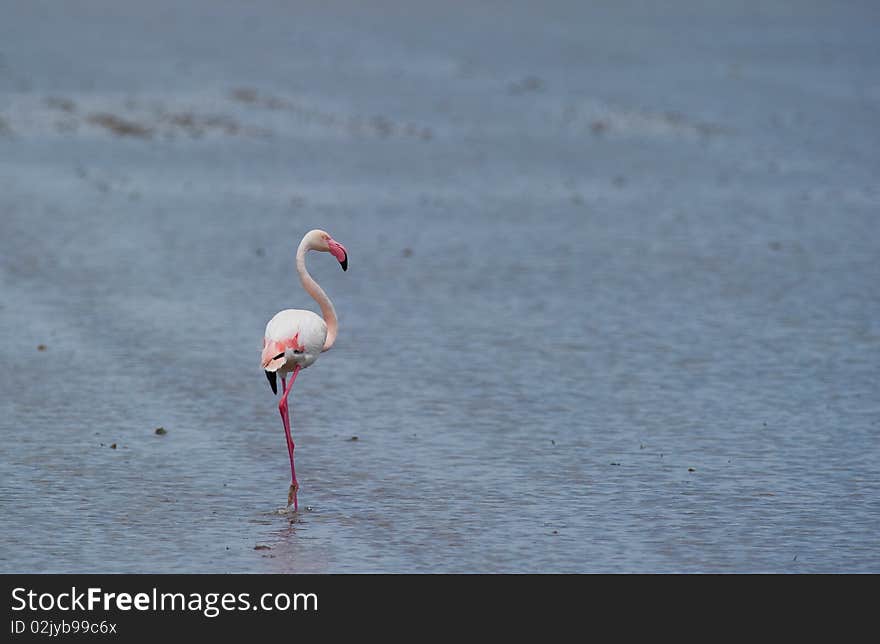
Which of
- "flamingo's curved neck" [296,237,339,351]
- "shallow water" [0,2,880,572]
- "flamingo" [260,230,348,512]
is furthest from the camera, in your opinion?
"flamingo's curved neck" [296,237,339,351]

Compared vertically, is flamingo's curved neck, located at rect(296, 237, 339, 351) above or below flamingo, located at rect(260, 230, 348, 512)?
above

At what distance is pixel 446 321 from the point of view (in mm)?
17172

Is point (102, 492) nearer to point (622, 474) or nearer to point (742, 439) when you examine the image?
point (622, 474)

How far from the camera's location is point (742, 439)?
12.8m

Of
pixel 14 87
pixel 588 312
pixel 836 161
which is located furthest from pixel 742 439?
pixel 14 87

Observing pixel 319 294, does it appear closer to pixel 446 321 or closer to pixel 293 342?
pixel 293 342

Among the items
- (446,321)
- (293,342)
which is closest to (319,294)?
(293,342)

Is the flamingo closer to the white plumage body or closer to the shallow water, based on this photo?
the white plumage body

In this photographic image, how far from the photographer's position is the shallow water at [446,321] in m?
10.8

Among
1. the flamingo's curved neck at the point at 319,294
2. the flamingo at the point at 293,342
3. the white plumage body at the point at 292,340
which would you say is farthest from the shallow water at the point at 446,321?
the flamingo's curved neck at the point at 319,294

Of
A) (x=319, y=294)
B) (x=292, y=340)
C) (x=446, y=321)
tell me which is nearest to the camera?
(x=292, y=340)

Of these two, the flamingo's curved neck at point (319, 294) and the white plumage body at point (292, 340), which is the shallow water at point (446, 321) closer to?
the white plumage body at point (292, 340)

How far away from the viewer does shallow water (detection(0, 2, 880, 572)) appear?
1079 centimetres

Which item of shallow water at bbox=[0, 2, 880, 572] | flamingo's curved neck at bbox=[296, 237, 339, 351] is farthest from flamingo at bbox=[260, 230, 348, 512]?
shallow water at bbox=[0, 2, 880, 572]
